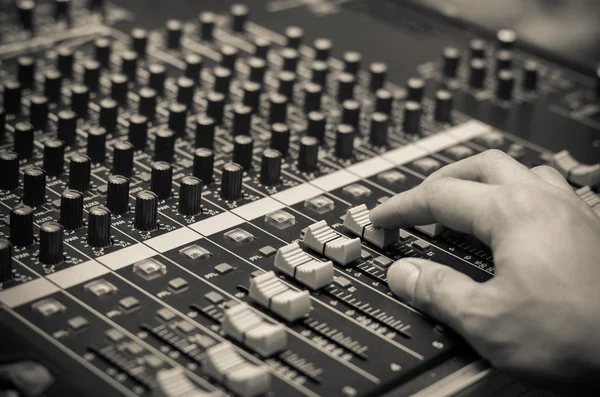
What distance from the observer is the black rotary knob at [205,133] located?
3617mm

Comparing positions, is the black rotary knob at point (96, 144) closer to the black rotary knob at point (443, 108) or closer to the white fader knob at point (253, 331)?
the white fader knob at point (253, 331)

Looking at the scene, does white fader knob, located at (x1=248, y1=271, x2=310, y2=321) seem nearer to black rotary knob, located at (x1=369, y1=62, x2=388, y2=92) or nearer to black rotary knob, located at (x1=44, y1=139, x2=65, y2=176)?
black rotary knob, located at (x1=44, y1=139, x2=65, y2=176)

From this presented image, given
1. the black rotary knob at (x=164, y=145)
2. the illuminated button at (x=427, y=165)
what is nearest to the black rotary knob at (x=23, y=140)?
the black rotary knob at (x=164, y=145)

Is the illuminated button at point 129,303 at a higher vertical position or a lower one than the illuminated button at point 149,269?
higher

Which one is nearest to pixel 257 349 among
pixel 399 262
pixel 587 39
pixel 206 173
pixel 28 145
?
pixel 399 262

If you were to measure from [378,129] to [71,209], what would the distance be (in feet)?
3.94

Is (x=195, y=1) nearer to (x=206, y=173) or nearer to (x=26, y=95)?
(x=26, y=95)

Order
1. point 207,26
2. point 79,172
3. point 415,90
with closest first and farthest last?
1. point 79,172
2. point 415,90
3. point 207,26

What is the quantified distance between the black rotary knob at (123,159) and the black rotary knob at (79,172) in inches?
4.2

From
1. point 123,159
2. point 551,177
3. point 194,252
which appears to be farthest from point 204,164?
point 551,177

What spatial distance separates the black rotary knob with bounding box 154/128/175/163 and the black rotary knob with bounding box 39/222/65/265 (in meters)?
0.67

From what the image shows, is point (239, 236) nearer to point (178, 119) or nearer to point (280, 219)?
point (280, 219)

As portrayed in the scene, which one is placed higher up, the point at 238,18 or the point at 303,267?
the point at 303,267

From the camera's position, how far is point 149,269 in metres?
2.89
